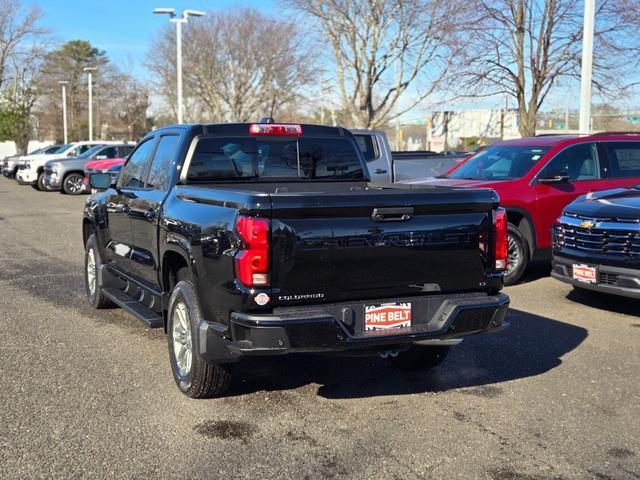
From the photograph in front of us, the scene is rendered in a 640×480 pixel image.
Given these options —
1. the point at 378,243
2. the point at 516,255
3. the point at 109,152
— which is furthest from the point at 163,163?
the point at 109,152

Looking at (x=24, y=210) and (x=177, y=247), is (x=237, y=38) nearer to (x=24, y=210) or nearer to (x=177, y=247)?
(x=24, y=210)

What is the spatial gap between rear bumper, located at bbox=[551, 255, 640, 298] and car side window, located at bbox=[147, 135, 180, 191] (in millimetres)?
4342

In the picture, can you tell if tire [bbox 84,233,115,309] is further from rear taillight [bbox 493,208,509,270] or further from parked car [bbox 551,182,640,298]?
parked car [bbox 551,182,640,298]

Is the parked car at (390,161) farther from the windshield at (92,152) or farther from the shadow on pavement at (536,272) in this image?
the windshield at (92,152)

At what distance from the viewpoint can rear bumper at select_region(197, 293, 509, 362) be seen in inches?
167

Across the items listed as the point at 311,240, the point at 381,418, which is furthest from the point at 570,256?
the point at 311,240

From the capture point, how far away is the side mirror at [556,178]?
9.15m

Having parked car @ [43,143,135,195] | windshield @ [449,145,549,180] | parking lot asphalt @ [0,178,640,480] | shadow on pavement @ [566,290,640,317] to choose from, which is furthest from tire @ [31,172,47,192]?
shadow on pavement @ [566,290,640,317]

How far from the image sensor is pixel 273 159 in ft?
19.7

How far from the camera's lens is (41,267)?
33.8 ft

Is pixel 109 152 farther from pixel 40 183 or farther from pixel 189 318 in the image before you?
pixel 189 318

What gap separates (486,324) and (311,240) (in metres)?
1.35

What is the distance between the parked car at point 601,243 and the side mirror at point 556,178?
947 mm

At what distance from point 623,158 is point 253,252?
7306 mm
